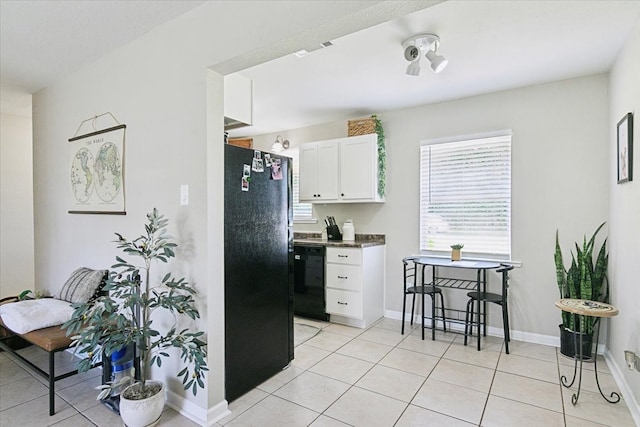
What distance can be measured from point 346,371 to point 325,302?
49.5 inches

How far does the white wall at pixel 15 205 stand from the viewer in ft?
13.6

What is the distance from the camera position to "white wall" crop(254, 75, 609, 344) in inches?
118

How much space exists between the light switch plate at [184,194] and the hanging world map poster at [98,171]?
70 centimetres

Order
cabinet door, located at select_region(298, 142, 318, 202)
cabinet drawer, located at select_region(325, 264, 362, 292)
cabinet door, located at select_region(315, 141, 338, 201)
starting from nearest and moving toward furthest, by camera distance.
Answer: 1. cabinet drawer, located at select_region(325, 264, 362, 292)
2. cabinet door, located at select_region(315, 141, 338, 201)
3. cabinet door, located at select_region(298, 142, 318, 202)

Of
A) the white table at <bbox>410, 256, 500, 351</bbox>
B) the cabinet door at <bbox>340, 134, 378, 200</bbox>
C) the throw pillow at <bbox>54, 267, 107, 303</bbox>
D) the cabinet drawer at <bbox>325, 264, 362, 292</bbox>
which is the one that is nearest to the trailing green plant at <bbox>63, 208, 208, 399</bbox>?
the throw pillow at <bbox>54, 267, 107, 303</bbox>

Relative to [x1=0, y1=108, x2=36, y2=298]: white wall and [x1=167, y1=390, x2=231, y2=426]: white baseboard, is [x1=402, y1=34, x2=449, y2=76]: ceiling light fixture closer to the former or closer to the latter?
[x1=167, y1=390, x2=231, y2=426]: white baseboard

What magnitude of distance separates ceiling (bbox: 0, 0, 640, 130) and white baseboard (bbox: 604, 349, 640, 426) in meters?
2.25

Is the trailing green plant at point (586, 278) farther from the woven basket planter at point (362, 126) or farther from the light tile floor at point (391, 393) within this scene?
the woven basket planter at point (362, 126)

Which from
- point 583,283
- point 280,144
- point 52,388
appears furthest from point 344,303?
point 52,388

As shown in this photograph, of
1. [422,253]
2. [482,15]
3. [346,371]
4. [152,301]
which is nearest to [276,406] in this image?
[346,371]

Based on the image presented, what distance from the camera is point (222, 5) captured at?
194 cm

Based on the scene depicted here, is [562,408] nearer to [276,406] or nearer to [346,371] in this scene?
[346,371]

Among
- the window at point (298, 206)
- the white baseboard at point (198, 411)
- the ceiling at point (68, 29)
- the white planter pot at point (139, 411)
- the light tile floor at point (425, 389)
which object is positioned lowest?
the light tile floor at point (425, 389)

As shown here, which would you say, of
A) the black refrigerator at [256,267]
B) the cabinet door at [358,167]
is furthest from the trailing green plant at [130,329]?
the cabinet door at [358,167]
